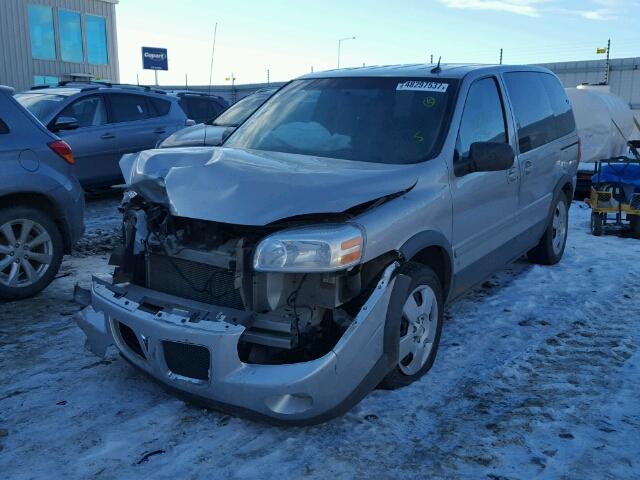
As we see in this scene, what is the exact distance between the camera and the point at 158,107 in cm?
1075

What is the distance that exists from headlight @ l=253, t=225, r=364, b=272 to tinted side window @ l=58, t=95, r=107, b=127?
7.24 m

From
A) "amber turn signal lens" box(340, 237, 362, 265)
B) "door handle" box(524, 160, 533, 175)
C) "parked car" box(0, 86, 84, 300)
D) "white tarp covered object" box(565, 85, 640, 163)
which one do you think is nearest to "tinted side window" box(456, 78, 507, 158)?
"door handle" box(524, 160, 533, 175)

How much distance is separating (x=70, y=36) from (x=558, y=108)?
20.8m

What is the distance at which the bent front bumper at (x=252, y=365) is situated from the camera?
2900 mm

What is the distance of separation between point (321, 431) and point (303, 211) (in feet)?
3.69

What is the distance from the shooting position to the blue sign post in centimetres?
2636

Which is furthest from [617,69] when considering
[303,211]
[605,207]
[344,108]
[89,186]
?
[303,211]

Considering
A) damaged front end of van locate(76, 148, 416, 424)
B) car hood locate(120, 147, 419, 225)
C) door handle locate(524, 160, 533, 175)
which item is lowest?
damaged front end of van locate(76, 148, 416, 424)

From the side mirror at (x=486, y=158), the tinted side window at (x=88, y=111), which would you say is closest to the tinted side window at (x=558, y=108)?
the side mirror at (x=486, y=158)

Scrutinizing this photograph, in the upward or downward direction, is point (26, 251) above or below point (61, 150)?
below

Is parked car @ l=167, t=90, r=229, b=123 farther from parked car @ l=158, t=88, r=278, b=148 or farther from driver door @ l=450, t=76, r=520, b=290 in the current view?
driver door @ l=450, t=76, r=520, b=290

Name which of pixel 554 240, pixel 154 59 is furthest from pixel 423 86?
pixel 154 59

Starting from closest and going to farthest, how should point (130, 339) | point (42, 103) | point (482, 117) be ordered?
point (130, 339), point (482, 117), point (42, 103)

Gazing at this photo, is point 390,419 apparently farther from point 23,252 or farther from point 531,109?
point 23,252
